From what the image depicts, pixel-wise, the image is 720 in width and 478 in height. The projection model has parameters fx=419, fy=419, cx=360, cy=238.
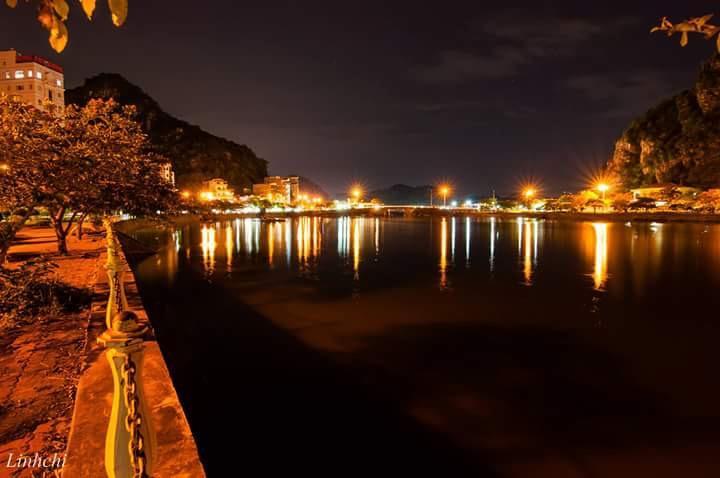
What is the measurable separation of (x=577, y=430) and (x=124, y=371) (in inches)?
276

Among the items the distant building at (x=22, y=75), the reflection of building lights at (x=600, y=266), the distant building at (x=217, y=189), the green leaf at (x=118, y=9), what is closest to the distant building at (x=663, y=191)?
the reflection of building lights at (x=600, y=266)

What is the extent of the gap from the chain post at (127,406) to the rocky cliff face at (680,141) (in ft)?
318

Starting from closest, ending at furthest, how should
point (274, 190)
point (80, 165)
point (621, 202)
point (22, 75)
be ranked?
point (80, 165) < point (22, 75) < point (621, 202) < point (274, 190)

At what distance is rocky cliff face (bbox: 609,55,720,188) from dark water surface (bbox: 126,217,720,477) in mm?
76707

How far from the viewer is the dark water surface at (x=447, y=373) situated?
20.5ft

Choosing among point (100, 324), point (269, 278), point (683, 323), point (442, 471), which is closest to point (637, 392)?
point (442, 471)

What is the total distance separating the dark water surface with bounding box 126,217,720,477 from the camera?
20.5 ft

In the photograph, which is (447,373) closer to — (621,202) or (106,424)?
(106,424)

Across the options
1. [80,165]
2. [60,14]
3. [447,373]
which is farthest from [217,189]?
[60,14]

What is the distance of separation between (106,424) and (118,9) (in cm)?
343

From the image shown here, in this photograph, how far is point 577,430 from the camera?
674 centimetres

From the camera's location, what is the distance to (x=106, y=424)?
3771 mm

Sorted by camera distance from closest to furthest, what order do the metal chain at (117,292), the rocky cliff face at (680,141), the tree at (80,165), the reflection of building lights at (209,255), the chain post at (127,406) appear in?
the chain post at (127,406), the metal chain at (117,292), the tree at (80,165), the reflection of building lights at (209,255), the rocky cliff face at (680,141)

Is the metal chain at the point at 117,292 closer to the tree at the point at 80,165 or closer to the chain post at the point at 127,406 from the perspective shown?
the chain post at the point at 127,406
